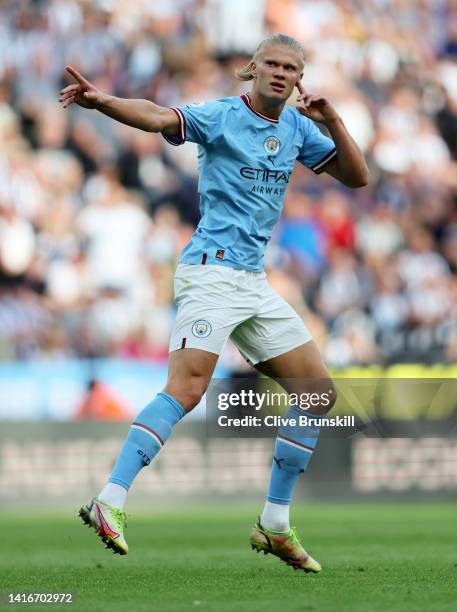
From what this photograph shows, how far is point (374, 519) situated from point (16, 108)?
26.7 feet

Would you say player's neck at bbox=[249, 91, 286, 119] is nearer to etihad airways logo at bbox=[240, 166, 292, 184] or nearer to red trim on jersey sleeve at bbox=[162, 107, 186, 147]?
etihad airways logo at bbox=[240, 166, 292, 184]

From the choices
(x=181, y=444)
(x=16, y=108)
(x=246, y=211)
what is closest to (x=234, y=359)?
(x=181, y=444)

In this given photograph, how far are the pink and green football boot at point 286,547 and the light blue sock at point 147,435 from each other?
89 centimetres

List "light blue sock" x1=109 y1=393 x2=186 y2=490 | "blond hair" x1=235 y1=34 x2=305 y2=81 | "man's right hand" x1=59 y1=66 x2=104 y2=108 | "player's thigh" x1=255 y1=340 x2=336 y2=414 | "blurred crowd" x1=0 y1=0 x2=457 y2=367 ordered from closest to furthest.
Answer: "man's right hand" x1=59 y1=66 x2=104 y2=108, "light blue sock" x1=109 y1=393 x2=186 y2=490, "blond hair" x1=235 y1=34 x2=305 y2=81, "player's thigh" x1=255 y1=340 x2=336 y2=414, "blurred crowd" x1=0 y1=0 x2=457 y2=367

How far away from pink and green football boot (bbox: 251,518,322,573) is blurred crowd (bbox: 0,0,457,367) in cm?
713

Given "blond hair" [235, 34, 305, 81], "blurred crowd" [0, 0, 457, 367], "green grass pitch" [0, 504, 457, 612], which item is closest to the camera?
"green grass pitch" [0, 504, 457, 612]

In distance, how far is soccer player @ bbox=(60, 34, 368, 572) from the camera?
5.69 metres

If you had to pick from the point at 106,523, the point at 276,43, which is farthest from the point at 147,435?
the point at 276,43

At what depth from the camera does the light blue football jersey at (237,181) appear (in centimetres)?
593

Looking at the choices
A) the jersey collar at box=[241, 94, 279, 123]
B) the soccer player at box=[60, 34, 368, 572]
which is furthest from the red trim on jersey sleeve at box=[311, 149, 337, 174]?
the jersey collar at box=[241, 94, 279, 123]

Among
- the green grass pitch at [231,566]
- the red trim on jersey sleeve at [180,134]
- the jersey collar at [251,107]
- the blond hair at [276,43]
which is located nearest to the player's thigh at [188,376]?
the green grass pitch at [231,566]

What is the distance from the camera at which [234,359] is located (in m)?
13.8

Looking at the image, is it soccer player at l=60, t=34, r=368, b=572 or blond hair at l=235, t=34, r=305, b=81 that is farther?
blond hair at l=235, t=34, r=305, b=81

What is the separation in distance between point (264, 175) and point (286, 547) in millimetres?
1796
